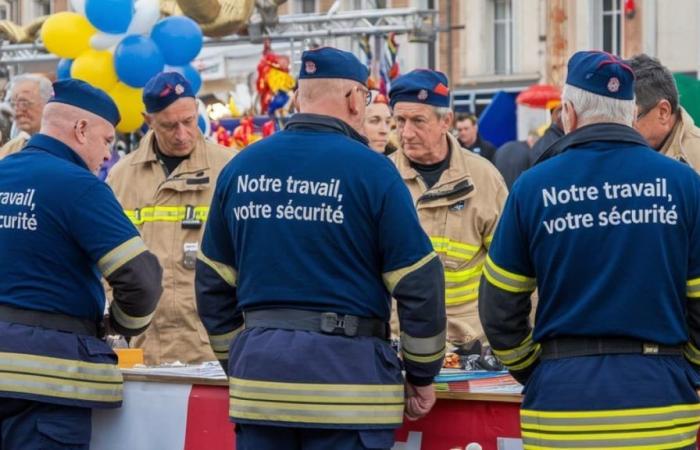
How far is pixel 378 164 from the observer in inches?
203

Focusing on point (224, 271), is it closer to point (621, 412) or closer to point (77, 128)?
point (77, 128)

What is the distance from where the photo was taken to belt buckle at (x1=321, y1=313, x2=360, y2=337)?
5090 millimetres

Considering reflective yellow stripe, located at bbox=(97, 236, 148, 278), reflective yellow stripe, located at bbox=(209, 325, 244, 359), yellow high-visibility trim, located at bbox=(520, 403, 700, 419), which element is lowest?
yellow high-visibility trim, located at bbox=(520, 403, 700, 419)

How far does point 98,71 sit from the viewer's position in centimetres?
1262

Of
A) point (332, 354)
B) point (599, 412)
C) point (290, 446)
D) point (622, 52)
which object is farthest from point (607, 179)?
point (622, 52)

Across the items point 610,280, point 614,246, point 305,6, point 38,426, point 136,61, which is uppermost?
point 136,61

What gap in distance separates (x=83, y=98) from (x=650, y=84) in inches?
87.5

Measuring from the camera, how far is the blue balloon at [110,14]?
12703mm

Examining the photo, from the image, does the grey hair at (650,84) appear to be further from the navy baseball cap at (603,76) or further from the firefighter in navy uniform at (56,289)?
the firefighter in navy uniform at (56,289)

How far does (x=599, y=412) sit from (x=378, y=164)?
1.10 metres

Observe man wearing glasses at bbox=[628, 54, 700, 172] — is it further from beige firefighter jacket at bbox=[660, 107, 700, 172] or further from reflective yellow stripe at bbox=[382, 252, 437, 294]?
reflective yellow stripe at bbox=[382, 252, 437, 294]

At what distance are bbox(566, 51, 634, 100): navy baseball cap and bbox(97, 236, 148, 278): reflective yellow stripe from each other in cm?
182

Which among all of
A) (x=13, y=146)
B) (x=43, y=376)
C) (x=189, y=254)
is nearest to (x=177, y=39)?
(x=13, y=146)

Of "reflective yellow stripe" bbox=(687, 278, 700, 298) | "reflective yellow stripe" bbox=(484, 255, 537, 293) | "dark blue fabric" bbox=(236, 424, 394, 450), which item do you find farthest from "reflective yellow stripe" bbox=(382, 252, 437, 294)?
"reflective yellow stripe" bbox=(687, 278, 700, 298)
